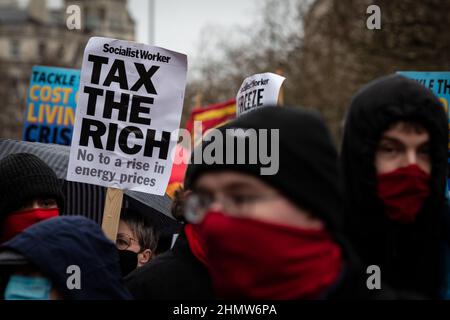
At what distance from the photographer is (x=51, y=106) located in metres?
8.81

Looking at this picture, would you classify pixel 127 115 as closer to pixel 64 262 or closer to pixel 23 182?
pixel 23 182

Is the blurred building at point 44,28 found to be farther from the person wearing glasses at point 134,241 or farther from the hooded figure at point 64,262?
the hooded figure at point 64,262

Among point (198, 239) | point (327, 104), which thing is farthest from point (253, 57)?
point (198, 239)

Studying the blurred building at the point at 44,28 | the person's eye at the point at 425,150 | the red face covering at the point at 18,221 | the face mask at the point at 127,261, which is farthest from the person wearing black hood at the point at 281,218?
the blurred building at the point at 44,28

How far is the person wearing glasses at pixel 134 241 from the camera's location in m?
5.19

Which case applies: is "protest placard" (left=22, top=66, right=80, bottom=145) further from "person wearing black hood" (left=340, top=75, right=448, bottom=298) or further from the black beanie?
the black beanie

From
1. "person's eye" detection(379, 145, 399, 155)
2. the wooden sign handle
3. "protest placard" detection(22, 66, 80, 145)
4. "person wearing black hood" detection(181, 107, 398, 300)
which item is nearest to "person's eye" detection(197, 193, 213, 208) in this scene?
"person wearing black hood" detection(181, 107, 398, 300)

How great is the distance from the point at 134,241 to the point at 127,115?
0.73 meters

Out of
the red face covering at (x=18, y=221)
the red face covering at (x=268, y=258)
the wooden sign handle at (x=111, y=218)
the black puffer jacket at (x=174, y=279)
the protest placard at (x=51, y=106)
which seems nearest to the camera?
the red face covering at (x=268, y=258)

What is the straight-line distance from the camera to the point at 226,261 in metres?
2.51

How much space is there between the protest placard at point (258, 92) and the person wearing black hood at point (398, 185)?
2413 millimetres

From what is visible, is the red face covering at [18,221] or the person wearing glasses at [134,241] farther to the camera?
the person wearing glasses at [134,241]

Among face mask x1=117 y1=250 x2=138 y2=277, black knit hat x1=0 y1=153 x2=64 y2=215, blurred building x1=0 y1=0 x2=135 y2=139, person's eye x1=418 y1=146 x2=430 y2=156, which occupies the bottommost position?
face mask x1=117 y1=250 x2=138 y2=277

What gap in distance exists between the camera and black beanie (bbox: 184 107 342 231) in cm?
255
